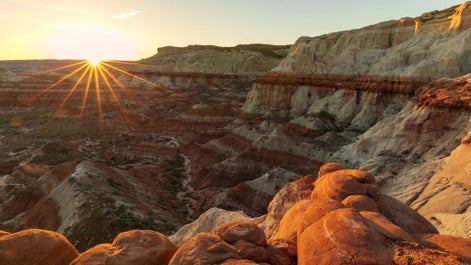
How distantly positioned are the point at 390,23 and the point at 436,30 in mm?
13731

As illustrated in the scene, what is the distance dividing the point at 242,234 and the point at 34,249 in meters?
7.05

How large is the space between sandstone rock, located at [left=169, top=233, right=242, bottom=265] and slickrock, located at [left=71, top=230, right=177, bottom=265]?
3.76 ft

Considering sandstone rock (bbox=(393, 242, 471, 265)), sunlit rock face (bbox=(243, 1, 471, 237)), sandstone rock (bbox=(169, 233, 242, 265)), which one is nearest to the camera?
sandstone rock (bbox=(393, 242, 471, 265))

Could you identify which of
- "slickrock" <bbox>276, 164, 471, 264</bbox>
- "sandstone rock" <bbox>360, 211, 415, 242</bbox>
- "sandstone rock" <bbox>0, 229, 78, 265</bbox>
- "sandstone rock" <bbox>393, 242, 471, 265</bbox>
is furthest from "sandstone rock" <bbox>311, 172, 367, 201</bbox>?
"sandstone rock" <bbox>0, 229, 78, 265</bbox>

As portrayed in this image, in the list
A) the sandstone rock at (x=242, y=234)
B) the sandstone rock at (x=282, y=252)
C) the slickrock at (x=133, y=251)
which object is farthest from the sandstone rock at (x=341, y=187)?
the slickrock at (x=133, y=251)

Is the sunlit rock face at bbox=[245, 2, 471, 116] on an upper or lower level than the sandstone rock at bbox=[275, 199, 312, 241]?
upper

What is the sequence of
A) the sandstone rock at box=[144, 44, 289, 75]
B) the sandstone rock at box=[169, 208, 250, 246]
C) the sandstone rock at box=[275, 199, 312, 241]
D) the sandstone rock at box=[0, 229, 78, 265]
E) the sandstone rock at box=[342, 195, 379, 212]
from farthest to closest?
the sandstone rock at box=[144, 44, 289, 75]
the sandstone rock at box=[169, 208, 250, 246]
the sandstone rock at box=[342, 195, 379, 212]
the sandstone rock at box=[275, 199, 312, 241]
the sandstone rock at box=[0, 229, 78, 265]

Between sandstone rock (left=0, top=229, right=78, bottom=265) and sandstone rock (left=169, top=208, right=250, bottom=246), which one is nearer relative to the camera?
sandstone rock (left=0, top=229, right=78, bottom=265)

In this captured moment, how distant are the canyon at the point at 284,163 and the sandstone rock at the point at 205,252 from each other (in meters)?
0.05

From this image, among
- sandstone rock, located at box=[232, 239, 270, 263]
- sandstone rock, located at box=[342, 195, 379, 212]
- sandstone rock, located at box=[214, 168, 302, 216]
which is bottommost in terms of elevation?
sandstone rock, located at box=[214, 168, 302, 216]

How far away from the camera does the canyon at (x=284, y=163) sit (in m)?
9.66

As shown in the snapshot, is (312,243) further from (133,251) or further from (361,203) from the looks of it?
(133,251)

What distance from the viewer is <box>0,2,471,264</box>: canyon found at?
9664 mm

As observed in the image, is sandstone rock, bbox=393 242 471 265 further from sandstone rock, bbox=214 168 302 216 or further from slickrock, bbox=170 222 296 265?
sandstone rock, bbox=214 168 302 216
